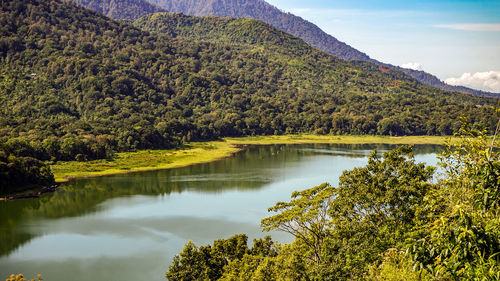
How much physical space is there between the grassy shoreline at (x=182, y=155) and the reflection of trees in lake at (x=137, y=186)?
13.9 feet

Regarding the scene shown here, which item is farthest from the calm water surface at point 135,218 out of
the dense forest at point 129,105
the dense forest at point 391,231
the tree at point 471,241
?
the dense forest at point 129,105

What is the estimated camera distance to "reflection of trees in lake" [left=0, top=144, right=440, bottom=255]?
45875mm

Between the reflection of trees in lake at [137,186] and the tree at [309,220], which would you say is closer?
the tree at [309,220]

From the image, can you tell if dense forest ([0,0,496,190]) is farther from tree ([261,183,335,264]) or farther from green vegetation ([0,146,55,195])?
tree ([261,183,335,264])

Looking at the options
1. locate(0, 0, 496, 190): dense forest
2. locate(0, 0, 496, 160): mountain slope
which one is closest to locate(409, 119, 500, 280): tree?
locate(0, 0, 496, 190): dense forest

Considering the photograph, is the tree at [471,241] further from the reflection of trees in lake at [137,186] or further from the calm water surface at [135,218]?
the reflection of trees in lake at [137,186]

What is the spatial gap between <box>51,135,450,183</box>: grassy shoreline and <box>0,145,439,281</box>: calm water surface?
5.80 m

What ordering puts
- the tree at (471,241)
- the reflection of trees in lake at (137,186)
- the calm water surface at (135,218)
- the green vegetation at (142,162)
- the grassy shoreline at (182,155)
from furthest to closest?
the grassy shoreline at (182,155), the green vegetation at (142,162), the reflection of trees in lake at (137,186), the calm water surface at (135,218), the tree at (471,241)

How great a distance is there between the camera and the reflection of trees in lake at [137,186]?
45.9 m

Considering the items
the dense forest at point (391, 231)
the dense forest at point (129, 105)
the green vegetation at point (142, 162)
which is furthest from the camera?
the dense forest at point (129, 105)

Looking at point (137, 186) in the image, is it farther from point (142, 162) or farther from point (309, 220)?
point (309, 220)

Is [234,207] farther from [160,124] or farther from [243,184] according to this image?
[160,124]

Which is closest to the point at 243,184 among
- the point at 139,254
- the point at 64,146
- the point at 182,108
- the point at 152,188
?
the point at 152,188

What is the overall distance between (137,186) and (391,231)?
165ft
